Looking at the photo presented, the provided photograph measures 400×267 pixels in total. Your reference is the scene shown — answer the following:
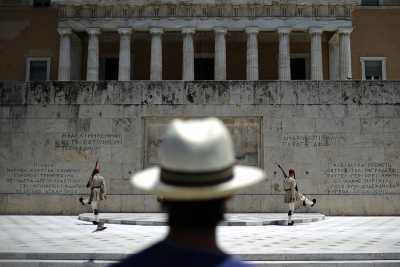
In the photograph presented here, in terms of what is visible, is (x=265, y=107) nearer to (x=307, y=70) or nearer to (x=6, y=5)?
(x=307, y=70)

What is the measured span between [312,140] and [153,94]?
21.2 ft

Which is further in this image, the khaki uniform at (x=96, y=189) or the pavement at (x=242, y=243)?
the khaki uniform at (x=96, y=189)

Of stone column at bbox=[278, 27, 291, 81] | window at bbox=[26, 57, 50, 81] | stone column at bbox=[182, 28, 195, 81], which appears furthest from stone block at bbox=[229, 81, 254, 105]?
window at bbox=[26, 57, 50, 81]

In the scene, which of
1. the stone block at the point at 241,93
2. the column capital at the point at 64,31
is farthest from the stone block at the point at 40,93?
the column capital at the point at 64,31

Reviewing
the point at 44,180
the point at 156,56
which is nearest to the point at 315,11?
the point at 156,56

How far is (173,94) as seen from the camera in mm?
19688

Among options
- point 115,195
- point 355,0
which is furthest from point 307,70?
point 115,195

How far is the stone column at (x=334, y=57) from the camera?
1758 inches

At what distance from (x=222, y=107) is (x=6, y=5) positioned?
34.5 m

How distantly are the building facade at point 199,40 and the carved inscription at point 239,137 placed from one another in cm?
2222

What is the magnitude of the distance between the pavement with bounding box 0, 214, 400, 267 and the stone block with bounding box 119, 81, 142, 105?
18.9 ft

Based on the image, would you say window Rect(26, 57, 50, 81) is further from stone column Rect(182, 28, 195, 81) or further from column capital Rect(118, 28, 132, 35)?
stone column Rect(182, 28, 195, 81)

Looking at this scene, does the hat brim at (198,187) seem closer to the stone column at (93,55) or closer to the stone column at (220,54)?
the stone column at (220,54)

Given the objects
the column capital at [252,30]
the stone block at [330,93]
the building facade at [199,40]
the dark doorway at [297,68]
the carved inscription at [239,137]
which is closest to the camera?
the carved inscription at [239,137]
